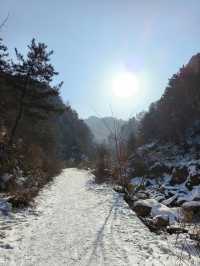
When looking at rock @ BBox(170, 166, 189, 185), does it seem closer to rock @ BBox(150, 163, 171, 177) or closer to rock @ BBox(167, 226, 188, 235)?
rock @ BBox(150, 163, 171, 177)

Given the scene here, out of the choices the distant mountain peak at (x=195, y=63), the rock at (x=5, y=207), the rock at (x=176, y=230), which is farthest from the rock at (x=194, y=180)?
the distant mountain peak at (x=195, y=63)

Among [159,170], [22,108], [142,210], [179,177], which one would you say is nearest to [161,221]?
[142,210]

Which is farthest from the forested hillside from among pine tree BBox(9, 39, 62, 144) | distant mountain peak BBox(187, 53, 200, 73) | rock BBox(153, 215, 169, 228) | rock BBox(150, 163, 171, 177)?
distant mountain peak BBox(187, 53, 200, 73)

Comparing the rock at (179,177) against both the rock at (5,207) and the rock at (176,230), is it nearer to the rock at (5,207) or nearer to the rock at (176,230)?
the rock at (176,230)

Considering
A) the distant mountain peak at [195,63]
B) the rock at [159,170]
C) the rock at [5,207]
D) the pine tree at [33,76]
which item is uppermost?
the distant mountain peak at [195,63]

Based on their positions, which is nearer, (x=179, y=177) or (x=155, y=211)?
(x=155, y=211)

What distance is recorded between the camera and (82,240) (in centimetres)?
562

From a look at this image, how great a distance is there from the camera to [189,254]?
4.77 metres

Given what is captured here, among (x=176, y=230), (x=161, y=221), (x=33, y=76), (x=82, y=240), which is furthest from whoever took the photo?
(x=33, y=76)

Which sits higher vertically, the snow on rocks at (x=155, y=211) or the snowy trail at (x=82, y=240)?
the snow on rocks at (x=155, y=211)

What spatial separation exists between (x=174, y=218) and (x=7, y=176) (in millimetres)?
6595

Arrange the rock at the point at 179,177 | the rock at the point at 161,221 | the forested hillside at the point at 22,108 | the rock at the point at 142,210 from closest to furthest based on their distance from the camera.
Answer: the rock at the point at 161,221, the rock at the point at 142,210, the forested hillside at the point at 22,108, the rock at the point at 179,177

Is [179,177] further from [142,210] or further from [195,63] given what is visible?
[195,63]

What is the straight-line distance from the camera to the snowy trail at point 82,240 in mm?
4597
